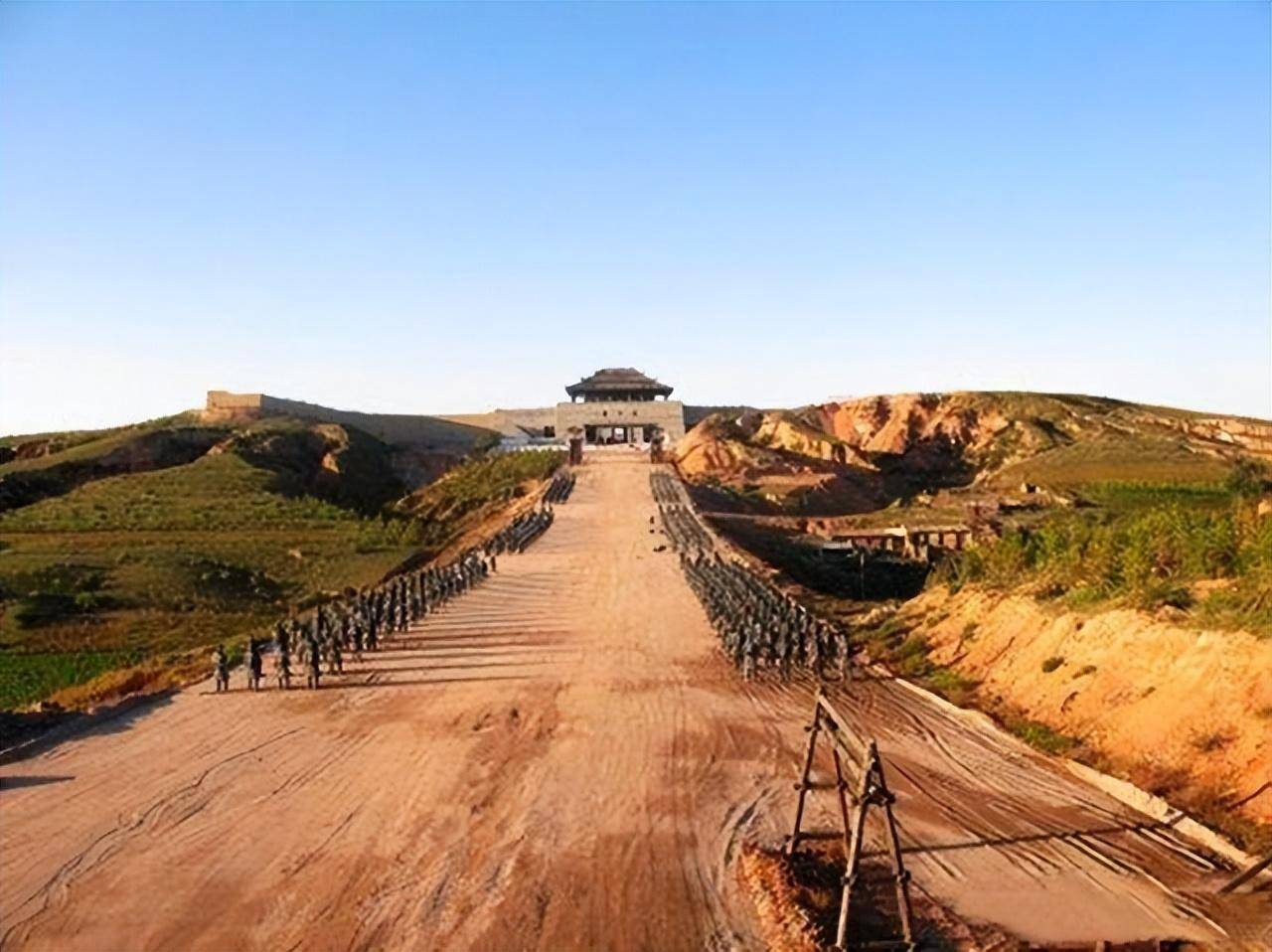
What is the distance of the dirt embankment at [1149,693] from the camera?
1141 centimetres

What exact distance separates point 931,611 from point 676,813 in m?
12.3

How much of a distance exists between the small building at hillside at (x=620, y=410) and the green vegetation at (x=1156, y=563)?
154ft

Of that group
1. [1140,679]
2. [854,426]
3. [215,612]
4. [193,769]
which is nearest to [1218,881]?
[1140,679]

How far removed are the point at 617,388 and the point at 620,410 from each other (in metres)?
3.00

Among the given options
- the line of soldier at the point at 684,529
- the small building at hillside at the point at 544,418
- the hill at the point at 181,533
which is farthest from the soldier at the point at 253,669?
the small building at hillside at the point at 544,418

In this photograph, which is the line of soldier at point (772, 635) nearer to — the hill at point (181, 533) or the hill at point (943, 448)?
the hill at point (181, 533)

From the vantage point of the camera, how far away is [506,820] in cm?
1104

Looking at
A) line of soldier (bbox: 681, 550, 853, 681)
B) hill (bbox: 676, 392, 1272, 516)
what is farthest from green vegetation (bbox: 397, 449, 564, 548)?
line of soldier (bbox: 681, 550, 853, 681)

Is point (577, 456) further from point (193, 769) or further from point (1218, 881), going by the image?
point (1218, 881)

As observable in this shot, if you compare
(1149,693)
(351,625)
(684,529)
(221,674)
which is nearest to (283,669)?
(221,674)

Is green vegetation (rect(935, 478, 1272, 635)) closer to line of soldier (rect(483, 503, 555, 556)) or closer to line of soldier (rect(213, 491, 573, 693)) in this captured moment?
line of soldier (rect(213, 491, 573, 693))

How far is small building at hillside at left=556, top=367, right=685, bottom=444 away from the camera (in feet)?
232

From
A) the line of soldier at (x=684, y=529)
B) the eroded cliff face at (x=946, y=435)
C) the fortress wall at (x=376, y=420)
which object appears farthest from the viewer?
the fortress wall at (x=376, y=420)

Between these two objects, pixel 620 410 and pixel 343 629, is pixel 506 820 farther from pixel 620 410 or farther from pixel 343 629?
pixel 620 410
